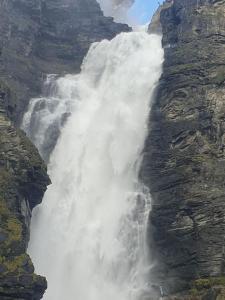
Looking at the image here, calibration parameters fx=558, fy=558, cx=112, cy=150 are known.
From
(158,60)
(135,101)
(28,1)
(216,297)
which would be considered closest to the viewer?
(216,297)

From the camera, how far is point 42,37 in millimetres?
85375

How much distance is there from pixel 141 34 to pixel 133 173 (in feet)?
104

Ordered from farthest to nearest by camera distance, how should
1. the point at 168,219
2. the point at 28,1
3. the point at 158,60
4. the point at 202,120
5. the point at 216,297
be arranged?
the point at 28,1
the point at 158,60
the point at 202,120
the point at 168,219
the point at 216,297

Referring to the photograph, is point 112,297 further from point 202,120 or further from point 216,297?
point 202,120

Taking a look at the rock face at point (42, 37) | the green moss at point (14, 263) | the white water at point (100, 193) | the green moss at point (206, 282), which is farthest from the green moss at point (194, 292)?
the rock face at point (42, 37)

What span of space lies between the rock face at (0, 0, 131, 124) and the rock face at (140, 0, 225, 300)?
1929 centimetres

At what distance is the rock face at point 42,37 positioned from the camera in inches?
2891

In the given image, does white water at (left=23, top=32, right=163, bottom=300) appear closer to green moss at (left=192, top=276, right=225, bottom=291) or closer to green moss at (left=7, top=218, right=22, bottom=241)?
green moss at (left=192, top=276, right=225, bottom=291)

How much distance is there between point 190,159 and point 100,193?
953 cm

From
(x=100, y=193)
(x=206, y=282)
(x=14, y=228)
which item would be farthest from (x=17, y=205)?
(x=206, y=282)

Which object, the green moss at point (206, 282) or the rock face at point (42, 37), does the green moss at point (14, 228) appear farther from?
the rock face at point (42, 37)

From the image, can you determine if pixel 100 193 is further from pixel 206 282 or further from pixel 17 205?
pixel 206 282

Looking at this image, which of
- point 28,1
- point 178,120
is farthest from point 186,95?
point 28,1

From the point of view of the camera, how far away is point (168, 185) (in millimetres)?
51719
